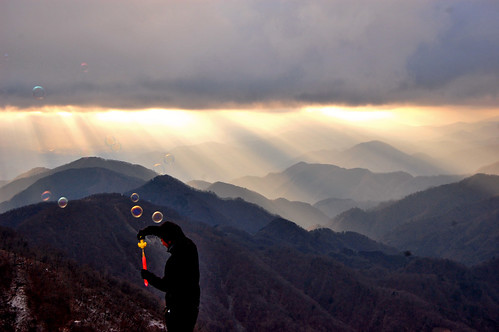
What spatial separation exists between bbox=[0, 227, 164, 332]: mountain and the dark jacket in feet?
226

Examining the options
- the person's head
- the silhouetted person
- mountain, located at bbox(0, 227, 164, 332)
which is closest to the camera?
the silhouetted person

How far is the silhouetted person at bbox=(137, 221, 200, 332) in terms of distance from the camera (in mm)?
15750

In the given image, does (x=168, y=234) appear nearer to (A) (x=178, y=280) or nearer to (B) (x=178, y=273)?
(B) (x=178, y=273)

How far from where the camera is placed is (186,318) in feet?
52.3

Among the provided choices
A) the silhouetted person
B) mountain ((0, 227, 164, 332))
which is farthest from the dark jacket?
mountain ((0, 227, 164, 332))

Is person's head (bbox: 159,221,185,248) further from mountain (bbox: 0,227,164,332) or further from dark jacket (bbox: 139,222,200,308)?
mountain (bbox: 0,227,164,332)

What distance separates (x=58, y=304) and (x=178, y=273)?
76.6 metres

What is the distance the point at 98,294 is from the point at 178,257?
285ft

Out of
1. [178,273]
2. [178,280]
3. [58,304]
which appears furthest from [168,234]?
A: [58,304]

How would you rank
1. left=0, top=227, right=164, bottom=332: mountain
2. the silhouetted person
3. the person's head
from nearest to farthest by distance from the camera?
the silhouetted person < the person's head < left=0, top=227, right=164, bottom=332: mountain

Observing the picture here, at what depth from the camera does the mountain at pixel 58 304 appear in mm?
76938

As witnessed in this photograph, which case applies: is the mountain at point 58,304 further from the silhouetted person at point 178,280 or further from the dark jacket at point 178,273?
the dark jacket at point 178,273

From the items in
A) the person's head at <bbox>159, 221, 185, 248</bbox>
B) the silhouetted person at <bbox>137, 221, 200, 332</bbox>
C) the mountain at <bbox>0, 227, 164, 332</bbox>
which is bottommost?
the mountain at <bbox>0, 227, 164, 332</bbox>

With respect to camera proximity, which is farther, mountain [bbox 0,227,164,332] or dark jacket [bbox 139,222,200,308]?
mountain [bbox 0,227,164,332]
